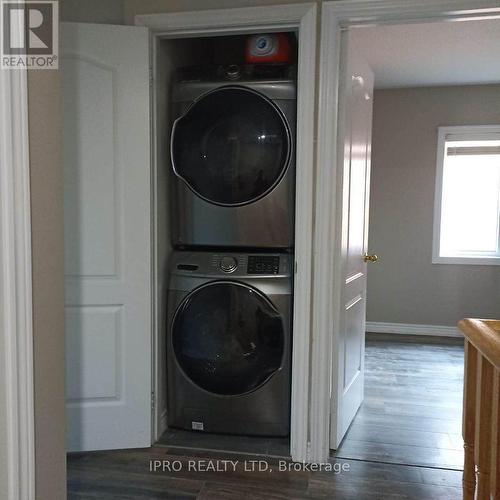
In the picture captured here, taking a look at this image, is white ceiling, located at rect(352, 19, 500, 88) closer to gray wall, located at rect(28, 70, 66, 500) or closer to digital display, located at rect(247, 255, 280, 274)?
digital display, located at rect(247, 255, 280, 274)

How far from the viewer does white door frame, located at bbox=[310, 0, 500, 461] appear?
193 cm

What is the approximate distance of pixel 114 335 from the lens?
227 centimetres

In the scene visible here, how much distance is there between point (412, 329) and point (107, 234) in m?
3.49

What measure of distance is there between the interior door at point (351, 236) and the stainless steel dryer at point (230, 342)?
0.26 m

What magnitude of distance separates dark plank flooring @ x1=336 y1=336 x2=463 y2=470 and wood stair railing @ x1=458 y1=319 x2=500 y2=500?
122cm

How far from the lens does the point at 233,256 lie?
2393mm

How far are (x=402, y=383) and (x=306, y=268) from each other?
172 centimetres

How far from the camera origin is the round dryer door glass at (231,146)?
7.59ft

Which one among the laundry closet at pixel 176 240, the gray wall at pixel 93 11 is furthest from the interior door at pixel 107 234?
the gray wall at pixel 93 11

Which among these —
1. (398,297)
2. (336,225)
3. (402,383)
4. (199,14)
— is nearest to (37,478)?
(336,225)

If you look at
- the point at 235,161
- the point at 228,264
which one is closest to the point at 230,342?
the point at 228,264

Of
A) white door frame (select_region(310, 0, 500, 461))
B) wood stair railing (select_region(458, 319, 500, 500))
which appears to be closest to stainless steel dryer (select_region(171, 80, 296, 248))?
white door frame (select_region(310, 0, 500, 461))

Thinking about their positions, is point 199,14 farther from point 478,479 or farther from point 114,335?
point 478,479

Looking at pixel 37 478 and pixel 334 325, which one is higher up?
pixel 334 325
